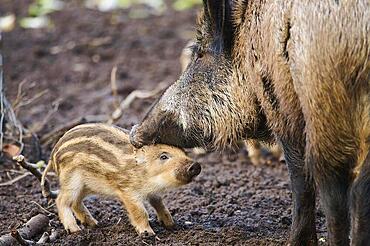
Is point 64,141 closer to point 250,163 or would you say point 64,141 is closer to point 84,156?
point 84,156

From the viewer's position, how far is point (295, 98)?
533cm

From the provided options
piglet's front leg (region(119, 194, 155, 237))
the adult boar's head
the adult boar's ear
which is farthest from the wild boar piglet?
the adult boar's ear

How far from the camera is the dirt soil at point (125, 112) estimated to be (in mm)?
6406

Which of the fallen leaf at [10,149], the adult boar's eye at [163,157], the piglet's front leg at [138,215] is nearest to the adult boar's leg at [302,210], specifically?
the adult boar's eye at [163,157]

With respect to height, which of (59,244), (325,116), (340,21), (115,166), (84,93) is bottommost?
(84,93)

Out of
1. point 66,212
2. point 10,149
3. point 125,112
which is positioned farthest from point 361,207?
point 125,112

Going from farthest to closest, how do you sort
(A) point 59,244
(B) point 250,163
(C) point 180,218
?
(B) point 250,163
(C) point 180,218
(A) point 59,244

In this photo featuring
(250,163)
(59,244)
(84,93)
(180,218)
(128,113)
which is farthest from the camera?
(84,93)

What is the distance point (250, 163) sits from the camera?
8844mm

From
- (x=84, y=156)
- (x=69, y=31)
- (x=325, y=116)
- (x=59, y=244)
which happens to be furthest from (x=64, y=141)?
(x=69, y=31)

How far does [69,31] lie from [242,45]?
8.05 metres

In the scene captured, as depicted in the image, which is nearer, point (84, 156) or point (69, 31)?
point (84, 156)

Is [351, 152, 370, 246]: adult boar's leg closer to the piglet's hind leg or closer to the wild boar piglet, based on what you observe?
the wild boar piglet

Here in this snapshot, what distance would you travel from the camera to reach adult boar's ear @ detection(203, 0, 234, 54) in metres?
6.11
